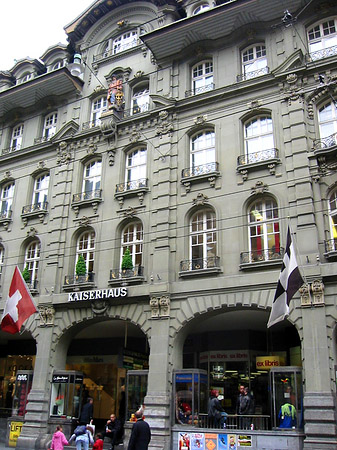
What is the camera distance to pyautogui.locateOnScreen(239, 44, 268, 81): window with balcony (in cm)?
2364

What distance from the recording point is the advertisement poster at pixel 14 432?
74.0 feet

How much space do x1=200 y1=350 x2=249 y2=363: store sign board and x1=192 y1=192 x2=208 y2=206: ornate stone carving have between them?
7.69 metres

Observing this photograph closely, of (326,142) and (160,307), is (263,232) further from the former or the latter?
(160,307)

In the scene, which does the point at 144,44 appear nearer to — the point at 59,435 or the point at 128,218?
the point at 128,218

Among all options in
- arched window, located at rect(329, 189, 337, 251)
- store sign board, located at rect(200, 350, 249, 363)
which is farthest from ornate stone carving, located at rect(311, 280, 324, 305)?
store sign board, located at rect(200, 350, 249, 363)

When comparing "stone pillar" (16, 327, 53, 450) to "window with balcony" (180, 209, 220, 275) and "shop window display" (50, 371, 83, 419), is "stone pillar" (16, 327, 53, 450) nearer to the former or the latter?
"shop window display" (50, 371, 83, 419)

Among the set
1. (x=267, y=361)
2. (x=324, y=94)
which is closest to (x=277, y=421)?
(x=267, y=361)

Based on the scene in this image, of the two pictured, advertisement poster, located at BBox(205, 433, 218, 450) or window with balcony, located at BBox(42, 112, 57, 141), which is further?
window with balcony, located at BBox(42, 112, 57, 141)

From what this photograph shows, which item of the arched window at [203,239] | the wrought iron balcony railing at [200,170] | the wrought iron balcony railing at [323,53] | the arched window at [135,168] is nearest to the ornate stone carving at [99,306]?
the arched window at [203,239]

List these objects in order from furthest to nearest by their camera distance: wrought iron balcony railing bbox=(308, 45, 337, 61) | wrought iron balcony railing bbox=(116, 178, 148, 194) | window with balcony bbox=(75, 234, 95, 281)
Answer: wrought iron balcony railing bbox=(116, 178, 148, 194)
window with balcony bbox=(75, 234, 95, 281)
wrought iron balcony railing bbox=(308, 45, 337, 61)

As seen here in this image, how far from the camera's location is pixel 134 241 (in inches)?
944

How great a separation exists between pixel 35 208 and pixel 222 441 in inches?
658

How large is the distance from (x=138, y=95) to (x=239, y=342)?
1493 centimetres

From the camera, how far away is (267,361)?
904 inches
